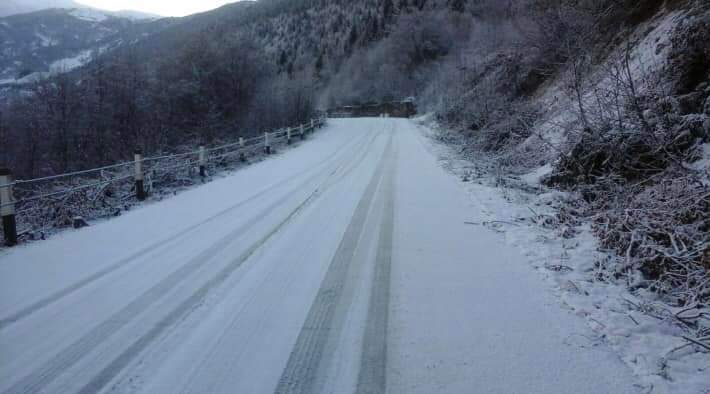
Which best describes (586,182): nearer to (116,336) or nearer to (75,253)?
(116,336)

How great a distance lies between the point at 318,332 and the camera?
319 centimetres

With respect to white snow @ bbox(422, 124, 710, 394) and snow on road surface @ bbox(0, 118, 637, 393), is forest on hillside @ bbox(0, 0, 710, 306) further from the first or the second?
snow on road surface @ bbox(0, 118, 637, 393)

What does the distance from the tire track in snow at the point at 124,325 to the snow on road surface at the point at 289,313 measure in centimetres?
1

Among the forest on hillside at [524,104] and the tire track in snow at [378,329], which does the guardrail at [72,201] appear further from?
the forest on hillside at [524,104]

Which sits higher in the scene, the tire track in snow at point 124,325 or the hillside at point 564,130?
the hillside at point 564,130

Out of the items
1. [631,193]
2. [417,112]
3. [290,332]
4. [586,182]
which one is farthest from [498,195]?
[417,112]

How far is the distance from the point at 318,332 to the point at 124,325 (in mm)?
1651

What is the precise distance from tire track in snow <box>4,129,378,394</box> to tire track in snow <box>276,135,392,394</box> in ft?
3.67

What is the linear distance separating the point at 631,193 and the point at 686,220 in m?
1.13

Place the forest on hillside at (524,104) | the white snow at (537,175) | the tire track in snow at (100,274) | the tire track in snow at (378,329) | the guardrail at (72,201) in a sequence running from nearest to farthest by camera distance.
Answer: the tire track in snow at (378,329), the tire track in snow at (100,274), the forest on hillside at (524,104), the guardrail at (72,201), the white snow at (537,175)

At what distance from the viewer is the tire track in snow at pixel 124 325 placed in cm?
264

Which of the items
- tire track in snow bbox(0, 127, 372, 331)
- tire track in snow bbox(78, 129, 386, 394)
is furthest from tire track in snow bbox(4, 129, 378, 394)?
tire track in snow bbox(0, 127, 372, 331)

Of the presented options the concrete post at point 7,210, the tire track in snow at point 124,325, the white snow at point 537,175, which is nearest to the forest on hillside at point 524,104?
the white snow at point 537,175

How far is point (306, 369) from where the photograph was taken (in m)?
2.73
